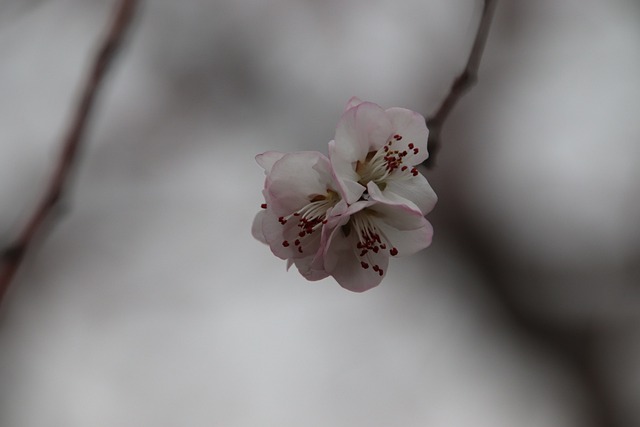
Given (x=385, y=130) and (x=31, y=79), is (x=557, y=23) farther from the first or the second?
(x=385, y=130)

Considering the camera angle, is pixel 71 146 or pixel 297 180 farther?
pixel 71 146

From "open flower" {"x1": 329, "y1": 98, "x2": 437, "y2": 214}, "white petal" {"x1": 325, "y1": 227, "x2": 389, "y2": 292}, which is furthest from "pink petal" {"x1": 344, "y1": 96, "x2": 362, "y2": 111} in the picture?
"white petal" {"x1": 325, "y1": 227, "x2": 389, "y2": 292}

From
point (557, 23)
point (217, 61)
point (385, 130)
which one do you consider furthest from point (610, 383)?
point (385, 130)

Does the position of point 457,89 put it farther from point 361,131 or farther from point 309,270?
point 309,270

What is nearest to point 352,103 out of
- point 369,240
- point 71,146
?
point 369,240

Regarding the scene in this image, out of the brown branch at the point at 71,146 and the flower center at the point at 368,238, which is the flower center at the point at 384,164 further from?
the brown branch at the point at 71,146

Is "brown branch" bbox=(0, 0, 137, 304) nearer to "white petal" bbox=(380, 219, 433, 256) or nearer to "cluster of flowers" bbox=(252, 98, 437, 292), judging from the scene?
"cluster of flowers" bbox=(252, 98, 437, 292)
